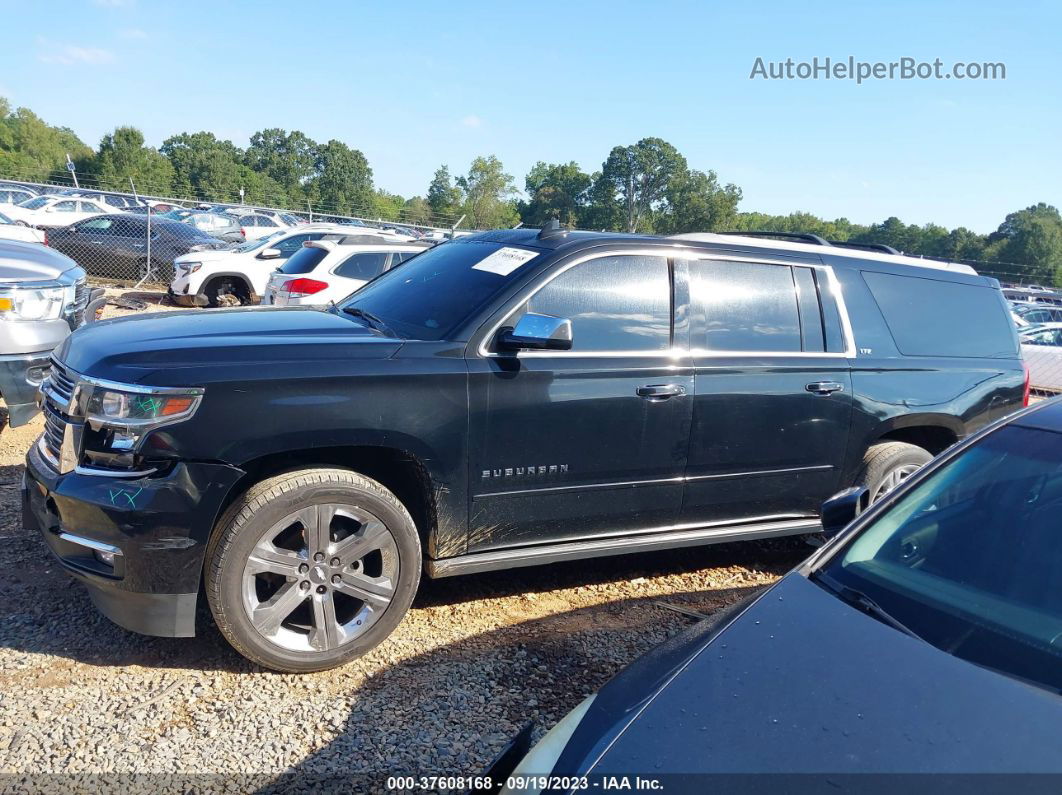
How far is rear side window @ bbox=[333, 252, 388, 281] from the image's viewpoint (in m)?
11.1

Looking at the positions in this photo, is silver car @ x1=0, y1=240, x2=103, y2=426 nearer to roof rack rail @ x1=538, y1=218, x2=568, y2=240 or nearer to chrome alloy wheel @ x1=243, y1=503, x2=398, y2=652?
chrome alloy wheel @ x1=243, y1=503, x2=398, y2=652

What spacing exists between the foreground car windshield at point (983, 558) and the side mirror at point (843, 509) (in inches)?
9.6

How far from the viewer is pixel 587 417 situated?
3783mm

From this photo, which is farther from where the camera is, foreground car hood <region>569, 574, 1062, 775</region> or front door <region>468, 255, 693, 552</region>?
front door <region>468, 255, 693, 552</region>

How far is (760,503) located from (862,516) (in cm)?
177

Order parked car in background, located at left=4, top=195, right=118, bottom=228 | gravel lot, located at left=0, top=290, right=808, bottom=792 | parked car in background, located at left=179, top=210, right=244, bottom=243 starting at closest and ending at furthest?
gravel lot, located at left=0, top=290, right=808, bottom=792
parked car in background, located at left=4, top=195, right=118, bottom=228
parked car in background, located at left=179, top=210, right=244, bottom=243

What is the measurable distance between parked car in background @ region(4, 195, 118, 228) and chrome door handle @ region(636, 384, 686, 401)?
73.9 ft

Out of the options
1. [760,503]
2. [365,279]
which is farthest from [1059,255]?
[760,503]

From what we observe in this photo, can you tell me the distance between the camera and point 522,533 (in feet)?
12.4

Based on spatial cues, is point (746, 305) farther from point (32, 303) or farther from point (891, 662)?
point (32, 303)

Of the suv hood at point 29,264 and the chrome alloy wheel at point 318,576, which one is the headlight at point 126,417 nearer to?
the chrome alloy wheel at point 318,576

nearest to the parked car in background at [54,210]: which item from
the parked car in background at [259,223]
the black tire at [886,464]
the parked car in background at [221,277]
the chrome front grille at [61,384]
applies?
the parked car in background at [259,223]

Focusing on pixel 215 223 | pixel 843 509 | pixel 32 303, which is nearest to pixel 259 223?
pixel 215 223

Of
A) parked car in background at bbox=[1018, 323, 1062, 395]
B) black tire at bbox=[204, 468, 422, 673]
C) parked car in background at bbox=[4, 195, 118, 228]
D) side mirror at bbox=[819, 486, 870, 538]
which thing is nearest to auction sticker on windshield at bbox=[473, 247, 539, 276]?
black tire at bbox=[204, 468, 422, 673]
